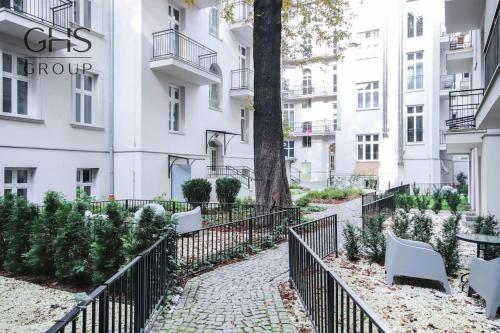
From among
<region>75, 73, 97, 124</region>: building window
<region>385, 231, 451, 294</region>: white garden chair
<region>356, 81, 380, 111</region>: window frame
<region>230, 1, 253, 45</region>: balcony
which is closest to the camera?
<region>385, 231, 451, 294</region>: white garden chair

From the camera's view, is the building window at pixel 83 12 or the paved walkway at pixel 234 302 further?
the building window at pixel 83 12

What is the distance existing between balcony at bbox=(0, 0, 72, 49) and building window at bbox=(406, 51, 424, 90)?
23.7m

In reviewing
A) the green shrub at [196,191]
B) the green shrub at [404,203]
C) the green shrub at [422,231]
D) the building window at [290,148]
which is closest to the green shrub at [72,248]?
the green shrub at [422,231]

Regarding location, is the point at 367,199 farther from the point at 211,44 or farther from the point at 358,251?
the point at 211,44

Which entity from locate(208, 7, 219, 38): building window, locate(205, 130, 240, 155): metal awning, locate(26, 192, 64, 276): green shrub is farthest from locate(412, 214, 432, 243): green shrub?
locate(208, 7, 219, 38): building window

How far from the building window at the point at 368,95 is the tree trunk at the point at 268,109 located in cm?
2166

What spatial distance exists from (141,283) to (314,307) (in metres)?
1.95

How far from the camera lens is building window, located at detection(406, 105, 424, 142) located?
28625mm

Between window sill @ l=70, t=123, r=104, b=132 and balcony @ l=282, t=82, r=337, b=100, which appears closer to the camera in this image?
window sill @ l=70, t=123, r=104, b=132

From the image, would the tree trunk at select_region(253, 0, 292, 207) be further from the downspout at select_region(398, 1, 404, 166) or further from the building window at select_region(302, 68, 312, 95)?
the building window at select_region(302, 68, 312, 95)

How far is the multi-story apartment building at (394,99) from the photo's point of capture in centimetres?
2808

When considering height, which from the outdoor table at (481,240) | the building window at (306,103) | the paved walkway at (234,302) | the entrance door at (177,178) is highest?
the building window at (306,103)

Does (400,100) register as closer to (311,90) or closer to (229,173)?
(311,90)

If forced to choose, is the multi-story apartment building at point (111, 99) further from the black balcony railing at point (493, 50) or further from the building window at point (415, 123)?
the building window at point (415, 123)
